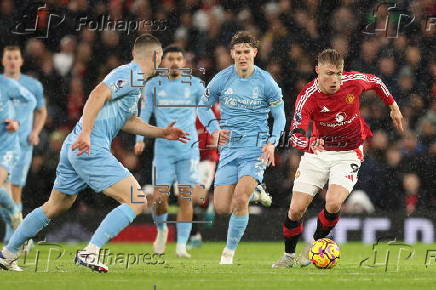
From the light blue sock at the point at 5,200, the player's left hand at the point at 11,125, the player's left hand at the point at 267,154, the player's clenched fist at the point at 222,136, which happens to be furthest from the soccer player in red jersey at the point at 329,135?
the player's left hand at the point at 11,125

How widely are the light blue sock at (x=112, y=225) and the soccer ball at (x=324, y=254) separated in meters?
1.77

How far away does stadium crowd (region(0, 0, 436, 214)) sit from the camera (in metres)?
13.9

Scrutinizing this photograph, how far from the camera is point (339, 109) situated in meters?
9.03

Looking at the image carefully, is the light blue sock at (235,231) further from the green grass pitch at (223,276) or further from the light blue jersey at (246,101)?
the light blue jersey at (246,101)

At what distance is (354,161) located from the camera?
9133 mm

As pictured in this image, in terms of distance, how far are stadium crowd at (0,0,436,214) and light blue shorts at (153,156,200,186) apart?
193 centimetres

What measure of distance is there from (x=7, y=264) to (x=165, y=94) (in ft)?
13.3

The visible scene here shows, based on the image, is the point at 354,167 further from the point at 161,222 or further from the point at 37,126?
the point at 37,126

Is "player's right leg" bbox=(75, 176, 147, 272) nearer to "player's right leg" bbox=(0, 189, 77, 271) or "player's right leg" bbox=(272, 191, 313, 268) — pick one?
"player's right leg" bbox=(0, 189, 77, 271)

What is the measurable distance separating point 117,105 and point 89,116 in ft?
1.89

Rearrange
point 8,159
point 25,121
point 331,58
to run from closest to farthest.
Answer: point 331,58, point 8,159, point 25,121

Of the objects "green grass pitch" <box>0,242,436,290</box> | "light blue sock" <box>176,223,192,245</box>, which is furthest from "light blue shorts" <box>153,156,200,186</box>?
"green grass pitch" <box>0,242,436,290</box>

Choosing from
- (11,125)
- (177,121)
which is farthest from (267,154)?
(11,125)

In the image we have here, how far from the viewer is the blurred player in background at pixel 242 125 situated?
31.6 feet
